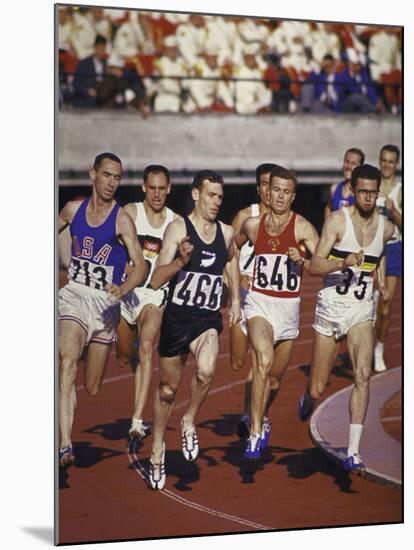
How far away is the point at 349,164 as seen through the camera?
27.3 feet

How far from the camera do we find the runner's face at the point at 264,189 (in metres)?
8.16

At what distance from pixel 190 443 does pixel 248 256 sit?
3.47 ft

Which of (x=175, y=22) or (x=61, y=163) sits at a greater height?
(x=175, y=22)

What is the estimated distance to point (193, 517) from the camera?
8086 mm

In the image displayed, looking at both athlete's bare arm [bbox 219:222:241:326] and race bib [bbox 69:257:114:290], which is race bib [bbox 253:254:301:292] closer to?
athlete's bare arm [bbox 219:222:241:326]

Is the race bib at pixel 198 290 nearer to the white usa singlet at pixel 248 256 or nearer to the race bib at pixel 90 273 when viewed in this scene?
the white usa singlet at pixel 248 256

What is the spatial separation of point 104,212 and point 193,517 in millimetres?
1706

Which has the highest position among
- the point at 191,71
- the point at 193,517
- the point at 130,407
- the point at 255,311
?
the point at 191,71

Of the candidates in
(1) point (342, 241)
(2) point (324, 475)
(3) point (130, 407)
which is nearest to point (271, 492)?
(2) point (324, 475)

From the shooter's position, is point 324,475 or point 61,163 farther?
point 324,475

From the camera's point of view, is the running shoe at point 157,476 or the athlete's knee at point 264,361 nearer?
the running shoe at point 157,476

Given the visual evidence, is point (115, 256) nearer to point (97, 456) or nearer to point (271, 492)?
point (97, 456)

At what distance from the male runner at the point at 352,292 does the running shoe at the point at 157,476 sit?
2.84ft

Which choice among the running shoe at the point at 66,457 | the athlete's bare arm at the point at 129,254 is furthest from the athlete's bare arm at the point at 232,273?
the running shoe at the point at 66,457
